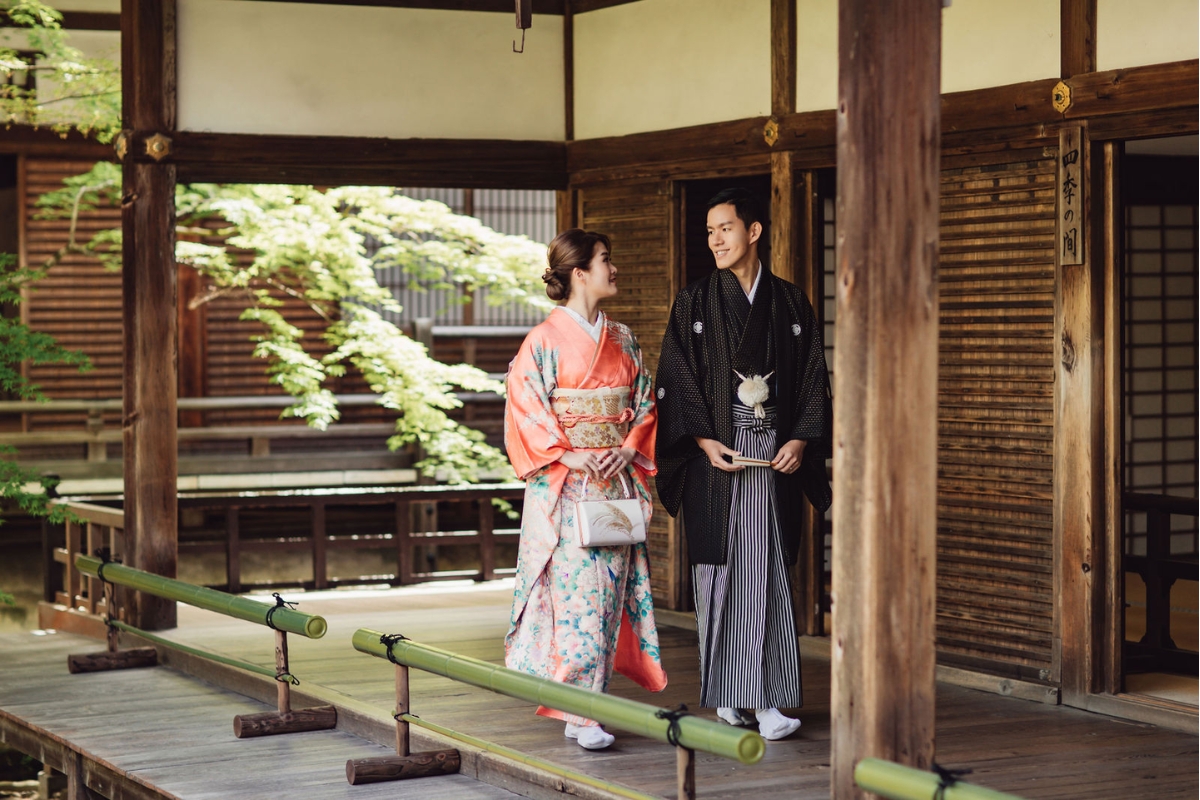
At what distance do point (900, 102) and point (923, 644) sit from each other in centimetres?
135

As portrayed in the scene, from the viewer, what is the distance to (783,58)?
6988 mm

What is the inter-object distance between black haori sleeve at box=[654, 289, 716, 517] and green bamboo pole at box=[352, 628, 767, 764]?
1006 millimetres

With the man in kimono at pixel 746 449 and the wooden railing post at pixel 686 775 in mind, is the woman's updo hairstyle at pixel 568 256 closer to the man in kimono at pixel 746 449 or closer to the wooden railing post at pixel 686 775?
the man in kimono at pixel 746 449

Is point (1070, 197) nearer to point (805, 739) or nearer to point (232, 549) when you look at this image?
point (805, 739)

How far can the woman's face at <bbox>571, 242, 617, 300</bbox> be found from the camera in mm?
5387

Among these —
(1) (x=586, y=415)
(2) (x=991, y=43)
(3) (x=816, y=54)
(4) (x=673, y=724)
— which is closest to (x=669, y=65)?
(3) (x=816, y=54)

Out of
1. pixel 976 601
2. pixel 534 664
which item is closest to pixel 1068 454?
pixel 976 601

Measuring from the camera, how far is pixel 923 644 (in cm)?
375

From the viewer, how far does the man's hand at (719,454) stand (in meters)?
5.32

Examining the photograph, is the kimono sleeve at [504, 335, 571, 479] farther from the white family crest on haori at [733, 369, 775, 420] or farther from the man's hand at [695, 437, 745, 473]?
the white family crest on haori at [733, 369, 775, 420]

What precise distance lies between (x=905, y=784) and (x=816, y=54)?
4.28m

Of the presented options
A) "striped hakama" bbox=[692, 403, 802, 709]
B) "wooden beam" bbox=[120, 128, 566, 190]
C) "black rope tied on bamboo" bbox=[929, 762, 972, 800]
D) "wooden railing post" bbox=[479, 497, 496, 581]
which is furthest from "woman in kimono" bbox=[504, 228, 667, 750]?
"wooden railing post" bbox=[479, 497, 496, 581]

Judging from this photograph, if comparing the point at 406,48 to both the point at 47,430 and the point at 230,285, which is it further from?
the point at 47,430

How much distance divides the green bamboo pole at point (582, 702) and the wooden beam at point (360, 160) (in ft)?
10.4
